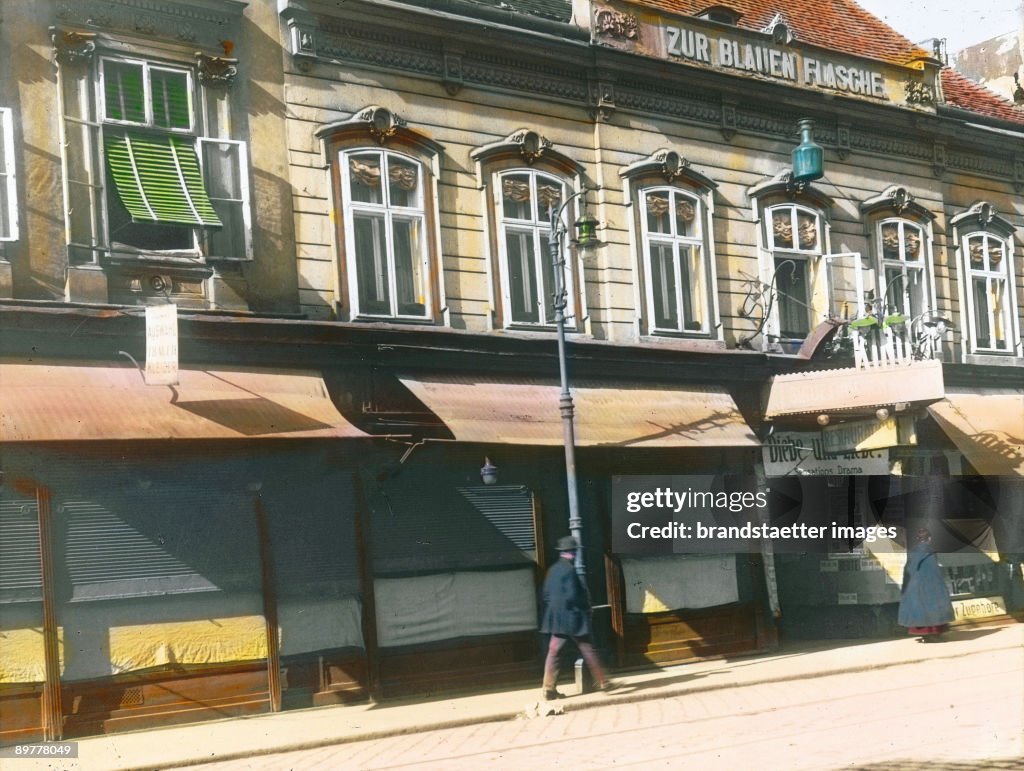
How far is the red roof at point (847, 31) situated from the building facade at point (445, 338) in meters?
0.17

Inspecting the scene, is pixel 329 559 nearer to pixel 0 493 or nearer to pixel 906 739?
pixel 0 493

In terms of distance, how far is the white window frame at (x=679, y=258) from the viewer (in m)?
18.9

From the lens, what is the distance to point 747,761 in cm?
1023

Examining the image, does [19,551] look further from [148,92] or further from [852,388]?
[852,388]

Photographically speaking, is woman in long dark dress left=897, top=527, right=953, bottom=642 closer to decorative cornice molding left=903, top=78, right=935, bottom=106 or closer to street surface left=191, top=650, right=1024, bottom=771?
street surface left=191, top=650, right=1024, bottom=771

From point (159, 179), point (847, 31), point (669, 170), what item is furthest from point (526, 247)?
point (847, 31)

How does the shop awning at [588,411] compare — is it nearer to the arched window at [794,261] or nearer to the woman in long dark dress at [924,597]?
the arched window at [794,261]

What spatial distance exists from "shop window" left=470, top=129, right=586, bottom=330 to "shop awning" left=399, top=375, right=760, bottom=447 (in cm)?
105

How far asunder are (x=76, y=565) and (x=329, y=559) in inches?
114

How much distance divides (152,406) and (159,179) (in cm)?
261

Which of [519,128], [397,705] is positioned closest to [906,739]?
[397,705]

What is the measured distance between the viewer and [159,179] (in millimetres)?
14461

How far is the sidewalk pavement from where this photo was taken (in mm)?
12281

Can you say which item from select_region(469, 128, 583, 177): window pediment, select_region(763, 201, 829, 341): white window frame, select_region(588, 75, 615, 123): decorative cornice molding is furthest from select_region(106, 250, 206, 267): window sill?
select_region(763, 201, 829, 341): white window frame
